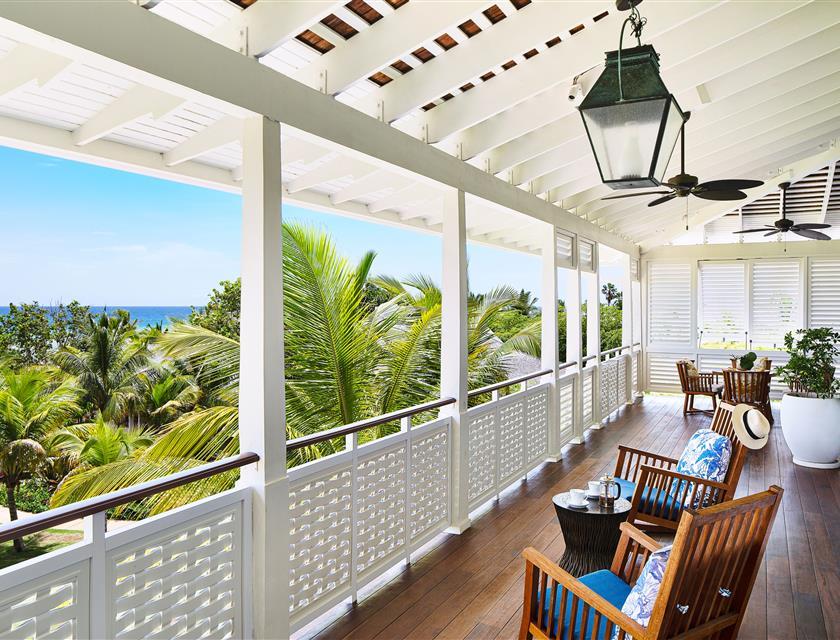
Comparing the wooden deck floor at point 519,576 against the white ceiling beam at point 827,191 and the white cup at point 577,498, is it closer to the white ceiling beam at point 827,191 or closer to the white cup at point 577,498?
the white cup at point 577,498

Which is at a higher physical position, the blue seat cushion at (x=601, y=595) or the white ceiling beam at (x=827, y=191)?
the white ceiling beam at (x=827, y=191)

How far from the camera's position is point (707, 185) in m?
4.48

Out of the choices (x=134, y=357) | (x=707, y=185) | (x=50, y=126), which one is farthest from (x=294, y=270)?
(x=134, y=357)

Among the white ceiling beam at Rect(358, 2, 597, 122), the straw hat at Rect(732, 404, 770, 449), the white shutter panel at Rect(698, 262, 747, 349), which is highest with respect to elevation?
the white ceiling beam at Rect(358, 2, 597, 122)

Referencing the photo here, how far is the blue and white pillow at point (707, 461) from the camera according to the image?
3.78 metres

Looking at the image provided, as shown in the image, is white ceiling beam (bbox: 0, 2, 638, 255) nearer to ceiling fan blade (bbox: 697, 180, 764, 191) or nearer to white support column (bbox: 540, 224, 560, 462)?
ceiling fan blade (bbox: 697, 180, 764, 191)

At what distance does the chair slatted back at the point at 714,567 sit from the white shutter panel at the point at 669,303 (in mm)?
9422

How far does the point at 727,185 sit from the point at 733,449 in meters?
1.90

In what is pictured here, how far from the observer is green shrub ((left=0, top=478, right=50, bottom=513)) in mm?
14492

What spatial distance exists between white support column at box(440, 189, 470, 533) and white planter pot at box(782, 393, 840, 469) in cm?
408

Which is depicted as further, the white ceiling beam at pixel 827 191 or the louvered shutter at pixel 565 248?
the white ceiling beam at pixel 827 191

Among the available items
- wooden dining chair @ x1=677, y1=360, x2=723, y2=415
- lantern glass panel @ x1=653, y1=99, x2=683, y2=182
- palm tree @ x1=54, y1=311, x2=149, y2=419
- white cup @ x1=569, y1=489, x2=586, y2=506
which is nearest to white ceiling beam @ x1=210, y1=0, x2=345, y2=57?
lantern glass panel @ x1=653, y1=99, x2=683, y2=182

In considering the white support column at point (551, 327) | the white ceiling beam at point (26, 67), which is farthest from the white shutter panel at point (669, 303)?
the white ceiling beam at point (26, 67)

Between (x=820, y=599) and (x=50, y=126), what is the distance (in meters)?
4.87
